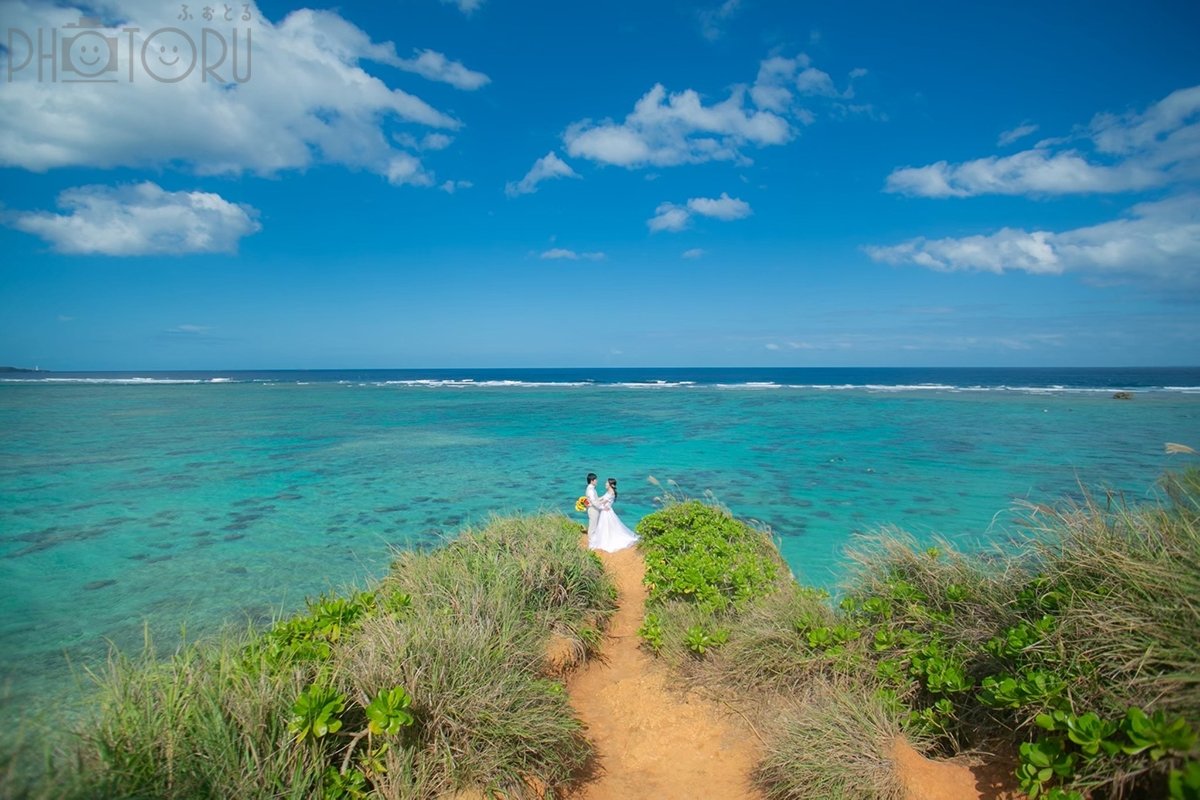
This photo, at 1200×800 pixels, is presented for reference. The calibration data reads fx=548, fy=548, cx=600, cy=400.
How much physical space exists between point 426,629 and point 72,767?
2.13 meters

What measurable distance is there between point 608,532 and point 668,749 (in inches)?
224

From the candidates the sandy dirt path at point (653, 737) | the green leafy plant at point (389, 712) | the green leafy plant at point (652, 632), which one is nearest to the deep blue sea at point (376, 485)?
the green leafy plant at point (389, 712)

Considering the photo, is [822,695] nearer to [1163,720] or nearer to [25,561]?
[1163,720]

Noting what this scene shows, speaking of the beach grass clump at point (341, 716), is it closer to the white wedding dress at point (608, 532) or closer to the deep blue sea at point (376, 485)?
the deep blue sea at point (376, 485)

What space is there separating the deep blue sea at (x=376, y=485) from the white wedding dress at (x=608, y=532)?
4.27 meters

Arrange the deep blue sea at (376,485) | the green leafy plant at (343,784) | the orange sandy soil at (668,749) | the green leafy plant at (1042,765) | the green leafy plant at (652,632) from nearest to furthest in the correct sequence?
the green leafy plant at (1042,765)
the green leafy plant at (343,784)
the orange sandy soil at (668,749)
the green leafy plant at (652,632)
the deep blue sea at (376,485)

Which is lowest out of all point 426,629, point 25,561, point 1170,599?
point 25,561

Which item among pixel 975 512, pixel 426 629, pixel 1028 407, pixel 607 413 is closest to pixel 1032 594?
pixel 426 629

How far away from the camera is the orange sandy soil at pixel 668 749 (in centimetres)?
400

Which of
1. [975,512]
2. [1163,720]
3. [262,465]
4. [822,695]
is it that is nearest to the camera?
[1163,720]

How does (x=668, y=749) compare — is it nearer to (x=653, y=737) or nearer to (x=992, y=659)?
(x=653, y=737)

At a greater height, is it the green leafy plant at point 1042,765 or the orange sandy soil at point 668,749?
the green leafy plant at point 1042,765

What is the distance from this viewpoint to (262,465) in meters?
22.2

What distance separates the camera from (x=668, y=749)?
5.42 m
